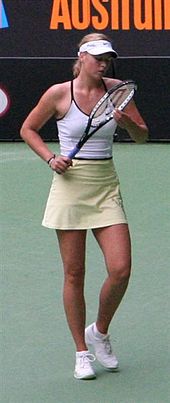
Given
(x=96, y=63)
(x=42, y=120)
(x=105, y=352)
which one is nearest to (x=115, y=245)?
(x=105, y=352)

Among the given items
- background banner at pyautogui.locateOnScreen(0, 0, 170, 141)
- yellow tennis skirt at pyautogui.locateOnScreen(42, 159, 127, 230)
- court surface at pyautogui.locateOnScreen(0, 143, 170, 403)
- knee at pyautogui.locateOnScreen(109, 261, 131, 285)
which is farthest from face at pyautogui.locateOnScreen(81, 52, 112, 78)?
background banner at pyautogui.locateOnScreen(0, 0, 170, 141)

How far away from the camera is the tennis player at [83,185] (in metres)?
5.18

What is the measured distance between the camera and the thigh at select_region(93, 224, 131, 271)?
5.16 meters

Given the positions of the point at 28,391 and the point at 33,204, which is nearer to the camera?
the point at 28,391

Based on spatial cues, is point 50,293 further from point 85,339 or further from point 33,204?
point 33,204

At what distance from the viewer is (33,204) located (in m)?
9.36

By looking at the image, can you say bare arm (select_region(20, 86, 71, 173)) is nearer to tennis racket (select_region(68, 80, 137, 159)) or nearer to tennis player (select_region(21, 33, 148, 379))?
tennis player (select_region(21, 33, 148, 379))

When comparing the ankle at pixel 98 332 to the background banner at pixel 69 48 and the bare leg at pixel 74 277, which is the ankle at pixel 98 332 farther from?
the background banner at pixel 69 48

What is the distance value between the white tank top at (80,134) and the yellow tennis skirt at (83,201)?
0.14ft

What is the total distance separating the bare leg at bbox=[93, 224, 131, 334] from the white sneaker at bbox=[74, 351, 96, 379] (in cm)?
27

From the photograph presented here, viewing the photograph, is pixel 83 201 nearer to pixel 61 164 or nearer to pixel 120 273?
pixel 61 164

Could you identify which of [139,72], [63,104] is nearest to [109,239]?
[63,104]

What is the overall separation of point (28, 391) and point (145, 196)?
463 cm

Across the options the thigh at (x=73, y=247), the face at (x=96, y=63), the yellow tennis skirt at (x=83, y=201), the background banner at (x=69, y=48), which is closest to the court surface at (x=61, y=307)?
the thigh at (x=73, y=247)
